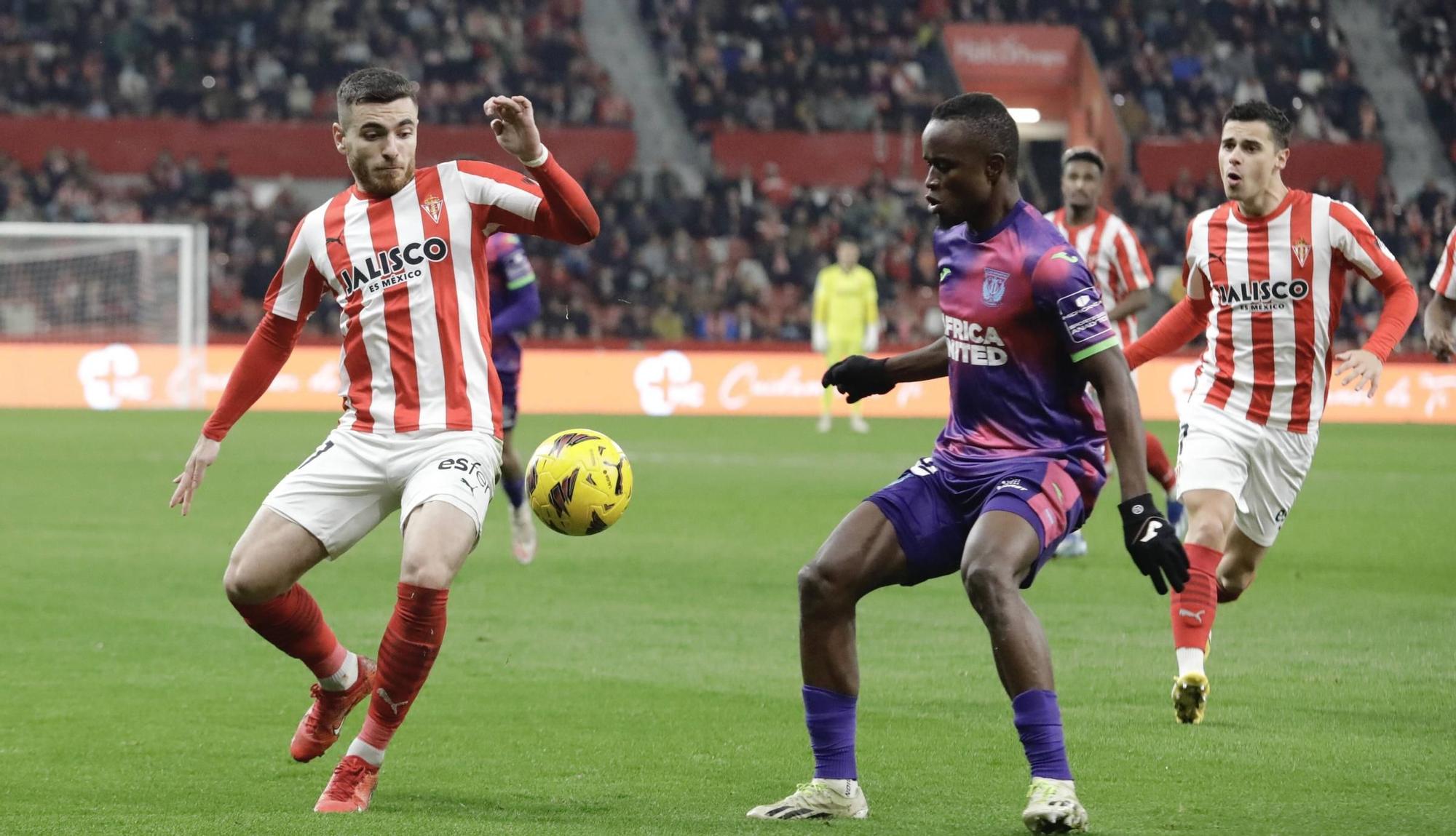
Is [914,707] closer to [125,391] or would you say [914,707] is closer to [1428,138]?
[125,391]

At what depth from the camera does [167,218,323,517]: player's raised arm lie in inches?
233

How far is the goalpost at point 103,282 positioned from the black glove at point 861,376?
22.6 meters

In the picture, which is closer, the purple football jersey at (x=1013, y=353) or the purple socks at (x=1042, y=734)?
the purple socks at (x=1042, y=734)

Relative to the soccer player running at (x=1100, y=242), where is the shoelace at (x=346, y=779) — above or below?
below

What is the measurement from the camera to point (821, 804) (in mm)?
5172

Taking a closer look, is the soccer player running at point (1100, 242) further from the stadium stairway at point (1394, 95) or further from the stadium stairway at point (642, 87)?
the stadium stairway at point (1394, 95)

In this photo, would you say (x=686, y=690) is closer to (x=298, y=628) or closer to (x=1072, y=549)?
(x=298, y=628)

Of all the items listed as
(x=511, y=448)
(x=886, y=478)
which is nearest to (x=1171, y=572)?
(x=511, y=448)

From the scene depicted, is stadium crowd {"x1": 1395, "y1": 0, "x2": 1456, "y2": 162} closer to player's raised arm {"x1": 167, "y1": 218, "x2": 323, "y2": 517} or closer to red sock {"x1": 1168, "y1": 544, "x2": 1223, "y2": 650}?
red sock {"x1": 1168, "y1": 544, "x2": 1223, "y2": 650}

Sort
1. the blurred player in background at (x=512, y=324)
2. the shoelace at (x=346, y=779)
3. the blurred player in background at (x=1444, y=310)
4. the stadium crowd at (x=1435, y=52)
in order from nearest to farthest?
the shoelace at (x=346, y=779), the blurred player in background at (x=1444, y=310), the blurred player in background at (x=512, y=324), the stadium crowd at (x=1435, y=52)

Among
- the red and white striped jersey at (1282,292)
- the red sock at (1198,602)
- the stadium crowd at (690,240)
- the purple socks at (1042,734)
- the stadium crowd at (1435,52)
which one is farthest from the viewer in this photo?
the stadium crowd at (1435,52)

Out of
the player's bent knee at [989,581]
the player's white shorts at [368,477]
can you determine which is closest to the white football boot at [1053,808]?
the player's bent knee at [989,581]

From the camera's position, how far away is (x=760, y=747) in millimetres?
6297

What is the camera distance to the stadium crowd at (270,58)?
31812 millimetres
